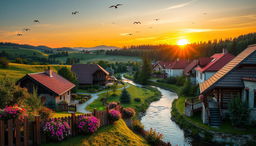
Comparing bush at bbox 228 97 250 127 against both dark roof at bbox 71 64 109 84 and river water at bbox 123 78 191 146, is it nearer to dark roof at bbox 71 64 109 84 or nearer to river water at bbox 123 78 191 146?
river water at bbox 123 78 191 146


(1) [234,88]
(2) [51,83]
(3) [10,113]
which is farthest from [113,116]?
(2) [51,83]

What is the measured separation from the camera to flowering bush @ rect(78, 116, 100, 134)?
38.3 ft

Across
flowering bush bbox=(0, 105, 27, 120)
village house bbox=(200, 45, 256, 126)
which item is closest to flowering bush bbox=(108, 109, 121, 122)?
flowering bush bbox=(0, 105, 27, 120)

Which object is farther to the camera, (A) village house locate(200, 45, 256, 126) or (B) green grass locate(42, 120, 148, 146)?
(A) village house locate(200, 45, 256, 126)

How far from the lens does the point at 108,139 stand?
12117mm

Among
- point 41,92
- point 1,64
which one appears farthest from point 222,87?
point 1,64

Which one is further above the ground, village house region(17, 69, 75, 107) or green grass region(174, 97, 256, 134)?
village house region(17, 69, 75, 107)

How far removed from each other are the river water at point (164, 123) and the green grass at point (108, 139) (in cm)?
649

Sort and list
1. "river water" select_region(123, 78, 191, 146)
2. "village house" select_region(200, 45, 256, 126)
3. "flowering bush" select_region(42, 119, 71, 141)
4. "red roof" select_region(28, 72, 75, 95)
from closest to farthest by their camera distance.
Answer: "flowering bush" select_region(42, 119, 71, 141)
"village house" select_region(200, 45, 256, 126)
"river water" select_region(123, 78, 191, 146)
"red roof" select_region(28, 72, 75, 95)

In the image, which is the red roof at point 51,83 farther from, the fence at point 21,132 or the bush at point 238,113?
the bush at point 238,113

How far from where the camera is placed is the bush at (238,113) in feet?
58.5

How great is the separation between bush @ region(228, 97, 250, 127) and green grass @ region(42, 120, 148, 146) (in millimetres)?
9743

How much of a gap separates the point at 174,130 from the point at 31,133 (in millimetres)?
16021

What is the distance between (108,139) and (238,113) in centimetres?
1285
